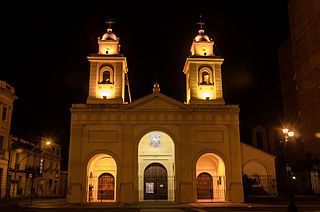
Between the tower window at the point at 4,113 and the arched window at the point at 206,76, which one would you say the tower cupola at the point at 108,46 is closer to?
the arched window at the point at 206,76

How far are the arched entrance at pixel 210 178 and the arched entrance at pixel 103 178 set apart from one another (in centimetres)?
838

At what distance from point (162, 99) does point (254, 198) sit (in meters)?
12.8

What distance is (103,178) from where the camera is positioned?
3422 cm

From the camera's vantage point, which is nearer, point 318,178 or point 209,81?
point 209,81

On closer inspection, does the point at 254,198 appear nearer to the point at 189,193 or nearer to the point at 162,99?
the point at 189,193

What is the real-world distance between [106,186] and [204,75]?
14718 millimetres

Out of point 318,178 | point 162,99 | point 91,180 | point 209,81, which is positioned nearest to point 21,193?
point 91,180

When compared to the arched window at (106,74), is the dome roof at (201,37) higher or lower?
higher

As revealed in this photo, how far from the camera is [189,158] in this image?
30812 mm

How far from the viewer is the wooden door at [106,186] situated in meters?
33.5

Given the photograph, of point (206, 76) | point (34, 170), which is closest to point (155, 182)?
point (206, 76)

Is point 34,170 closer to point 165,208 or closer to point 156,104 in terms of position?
point 156,104

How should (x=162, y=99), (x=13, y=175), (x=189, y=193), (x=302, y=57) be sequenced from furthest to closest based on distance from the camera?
(x=302, y=57)
(x=13, y=175)
(x=162, y=99)
(x=189, y=193)

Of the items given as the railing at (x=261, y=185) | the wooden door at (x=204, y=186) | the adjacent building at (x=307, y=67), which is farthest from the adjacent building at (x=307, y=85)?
the wooden door at (x=204, y=186)
